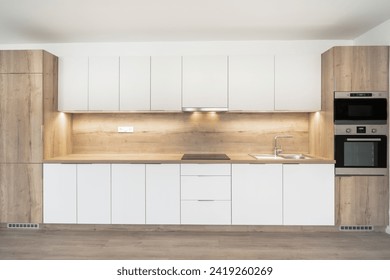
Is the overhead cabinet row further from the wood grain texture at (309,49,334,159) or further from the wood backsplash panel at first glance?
the wood backsplash panel

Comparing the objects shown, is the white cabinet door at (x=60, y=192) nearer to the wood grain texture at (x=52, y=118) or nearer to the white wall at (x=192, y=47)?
the wood grain texture at (x=52, y=118)

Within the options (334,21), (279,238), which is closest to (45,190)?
(279,238)

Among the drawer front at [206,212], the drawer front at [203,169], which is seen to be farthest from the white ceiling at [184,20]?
the drawer front at [206,212]

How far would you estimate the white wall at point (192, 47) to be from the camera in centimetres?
405

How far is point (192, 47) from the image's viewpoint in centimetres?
409

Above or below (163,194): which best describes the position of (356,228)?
below

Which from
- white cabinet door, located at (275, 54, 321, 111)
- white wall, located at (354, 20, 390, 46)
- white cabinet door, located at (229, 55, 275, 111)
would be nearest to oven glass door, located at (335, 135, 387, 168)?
white cabinet door, located at (275, 54, 321, 111)

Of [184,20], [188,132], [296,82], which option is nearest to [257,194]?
[188,132]

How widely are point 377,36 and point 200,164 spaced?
2599 millimetres

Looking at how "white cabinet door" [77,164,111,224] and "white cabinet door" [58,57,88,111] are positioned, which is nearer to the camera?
"white cabinet door" [77,164,111,224]

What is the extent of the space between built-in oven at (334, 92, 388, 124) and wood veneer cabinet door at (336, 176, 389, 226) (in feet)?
2.14

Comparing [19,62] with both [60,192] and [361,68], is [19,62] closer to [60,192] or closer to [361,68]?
[60,192]

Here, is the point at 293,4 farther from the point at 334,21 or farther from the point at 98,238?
the point at 98,238

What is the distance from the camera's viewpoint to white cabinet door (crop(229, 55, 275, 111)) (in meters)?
3.77
